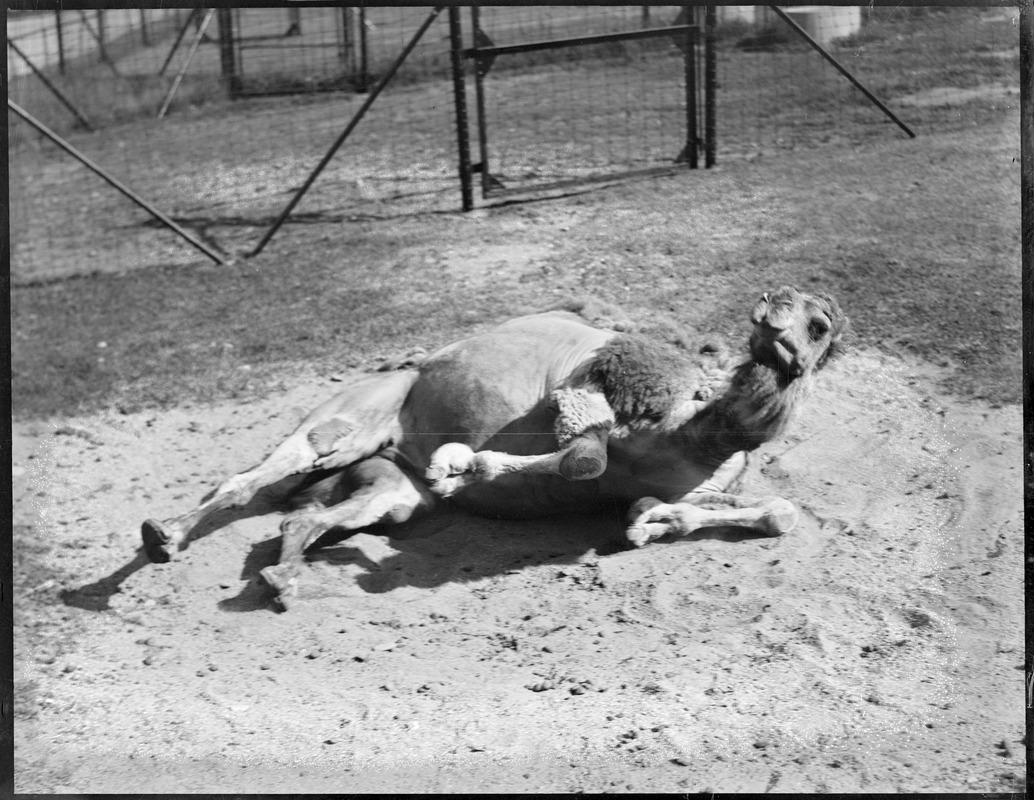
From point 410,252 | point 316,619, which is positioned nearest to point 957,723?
point 316,619

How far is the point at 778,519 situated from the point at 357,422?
5.78ft

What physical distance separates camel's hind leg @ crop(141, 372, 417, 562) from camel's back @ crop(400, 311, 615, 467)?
93mm

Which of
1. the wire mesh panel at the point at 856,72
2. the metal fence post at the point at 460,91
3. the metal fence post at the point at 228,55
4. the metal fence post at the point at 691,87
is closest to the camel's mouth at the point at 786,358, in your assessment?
the wire mesh panel at the point at 856,72

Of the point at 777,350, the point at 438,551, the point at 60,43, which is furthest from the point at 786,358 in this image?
the point at 60,43

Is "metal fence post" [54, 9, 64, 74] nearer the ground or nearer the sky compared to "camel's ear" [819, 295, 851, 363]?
nearer the sky

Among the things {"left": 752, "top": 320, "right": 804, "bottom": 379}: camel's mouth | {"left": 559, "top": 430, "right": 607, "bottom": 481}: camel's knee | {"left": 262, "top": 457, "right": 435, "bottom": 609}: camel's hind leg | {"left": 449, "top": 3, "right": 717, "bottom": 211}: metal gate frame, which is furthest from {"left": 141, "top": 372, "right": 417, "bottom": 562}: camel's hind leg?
{"left": 752, "top": 320, "right": 804, "bottom": 379}: camel's mouth

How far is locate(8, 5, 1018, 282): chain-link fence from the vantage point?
200 inches

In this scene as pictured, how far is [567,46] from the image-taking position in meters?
5.89

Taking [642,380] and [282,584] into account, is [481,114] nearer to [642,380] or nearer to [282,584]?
[642,380]

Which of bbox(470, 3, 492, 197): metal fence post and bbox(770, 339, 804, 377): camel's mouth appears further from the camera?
bbox(470, 3, 492, 197): metal fence post

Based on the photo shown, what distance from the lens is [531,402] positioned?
4496 millimetres

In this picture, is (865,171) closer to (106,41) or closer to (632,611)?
(632,611)

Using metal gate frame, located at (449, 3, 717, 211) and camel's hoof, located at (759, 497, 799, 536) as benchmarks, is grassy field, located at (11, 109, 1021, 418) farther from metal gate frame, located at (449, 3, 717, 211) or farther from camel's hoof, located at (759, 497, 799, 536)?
camel's hoof, located at (759, 497, 799, 536)

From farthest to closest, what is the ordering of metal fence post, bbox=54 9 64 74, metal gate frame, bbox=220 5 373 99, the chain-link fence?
metal gate frame, bbox=220 5 373 99 → metal fence post, bbox=54 9 64 74 → the chain-link fence
